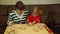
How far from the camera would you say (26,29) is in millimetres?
2242

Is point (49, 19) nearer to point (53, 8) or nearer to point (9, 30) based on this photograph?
point (53, 8)

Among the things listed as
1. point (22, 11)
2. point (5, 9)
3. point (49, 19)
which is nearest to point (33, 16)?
point (22, 11)

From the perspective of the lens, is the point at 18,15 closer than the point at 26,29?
No

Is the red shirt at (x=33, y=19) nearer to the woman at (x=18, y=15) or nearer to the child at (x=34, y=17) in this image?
the child at (x=34, y=17)

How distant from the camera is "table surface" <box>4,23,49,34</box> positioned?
218cm

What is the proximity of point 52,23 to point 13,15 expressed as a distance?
0.79m

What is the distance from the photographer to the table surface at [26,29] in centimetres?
218

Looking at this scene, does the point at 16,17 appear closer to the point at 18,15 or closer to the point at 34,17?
the point at 18,15

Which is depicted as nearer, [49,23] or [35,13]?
[35,13]

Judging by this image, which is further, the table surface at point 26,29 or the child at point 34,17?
the child at point 34,17

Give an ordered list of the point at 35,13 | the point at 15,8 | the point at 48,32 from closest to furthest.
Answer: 1. the point at 48,32
2. the point at 35,13
3. the point at 15,8

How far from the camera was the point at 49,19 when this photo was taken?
2.70 m

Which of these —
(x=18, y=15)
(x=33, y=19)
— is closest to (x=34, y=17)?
(x=33, y=19)

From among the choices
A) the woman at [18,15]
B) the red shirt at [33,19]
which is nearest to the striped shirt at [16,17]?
the woman at [18,15]
